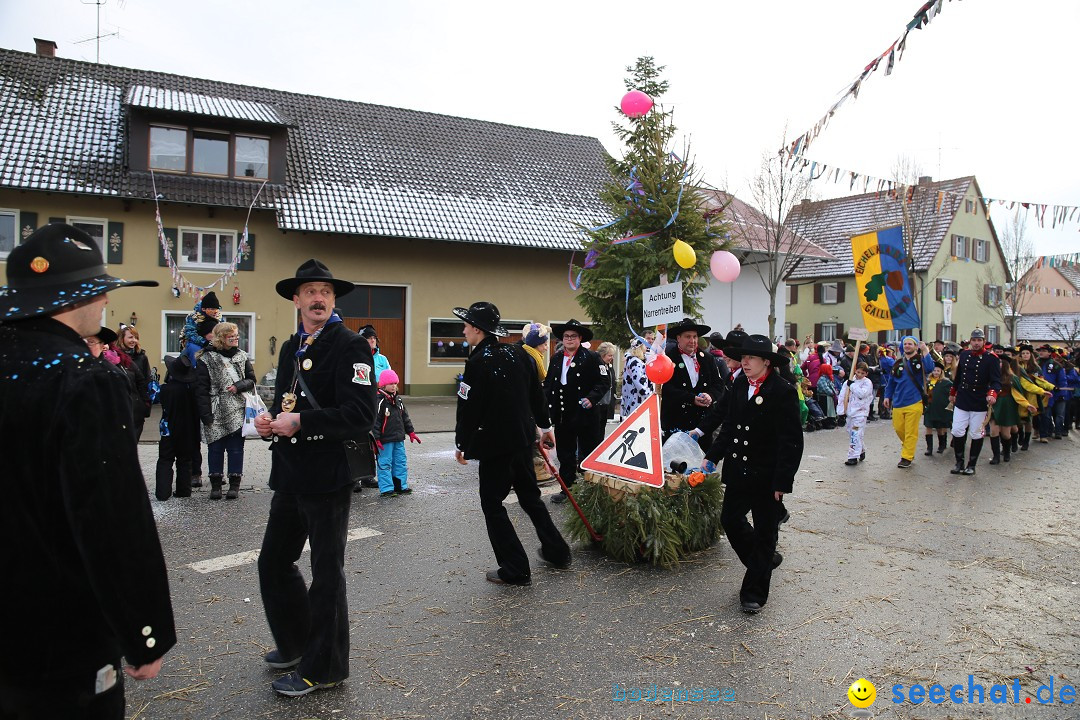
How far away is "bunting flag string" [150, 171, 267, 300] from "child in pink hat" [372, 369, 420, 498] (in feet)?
40.7

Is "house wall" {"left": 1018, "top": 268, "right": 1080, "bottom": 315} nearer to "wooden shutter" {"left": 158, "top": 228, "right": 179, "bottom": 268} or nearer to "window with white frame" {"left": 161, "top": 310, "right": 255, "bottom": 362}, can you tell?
"window with white frame" {"left": 161, "top": 310, "right": 255, "bottom": 362}

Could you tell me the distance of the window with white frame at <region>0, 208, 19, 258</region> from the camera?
731 inches

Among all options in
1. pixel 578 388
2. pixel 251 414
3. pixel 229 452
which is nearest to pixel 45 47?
pixel 229 452

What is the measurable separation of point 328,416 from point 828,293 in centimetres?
4174

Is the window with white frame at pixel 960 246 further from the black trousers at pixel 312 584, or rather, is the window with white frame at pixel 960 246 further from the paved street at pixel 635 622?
the black trousers at pixel 312 584

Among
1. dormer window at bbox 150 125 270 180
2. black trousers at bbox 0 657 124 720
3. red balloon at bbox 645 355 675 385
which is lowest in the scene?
black trousers at bbox 0 657 124 720

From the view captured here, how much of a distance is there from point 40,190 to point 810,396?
1830 cm

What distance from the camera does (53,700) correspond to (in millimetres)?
2043

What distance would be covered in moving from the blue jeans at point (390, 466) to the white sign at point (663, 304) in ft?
10.5

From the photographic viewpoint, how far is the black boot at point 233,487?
8094 mm

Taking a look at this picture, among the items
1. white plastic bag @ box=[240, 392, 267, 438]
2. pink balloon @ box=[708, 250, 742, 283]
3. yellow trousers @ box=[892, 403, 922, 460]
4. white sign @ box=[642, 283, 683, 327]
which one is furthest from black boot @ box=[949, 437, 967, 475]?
white plastic bag @ box=[240, 392, 267, 438]

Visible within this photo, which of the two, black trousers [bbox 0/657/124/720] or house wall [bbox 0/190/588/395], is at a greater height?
house wall [bbox 0/190/588/395]

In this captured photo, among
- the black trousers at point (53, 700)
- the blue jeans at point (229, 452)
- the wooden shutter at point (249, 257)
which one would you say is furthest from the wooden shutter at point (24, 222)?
the black trousers at point (53, 700)

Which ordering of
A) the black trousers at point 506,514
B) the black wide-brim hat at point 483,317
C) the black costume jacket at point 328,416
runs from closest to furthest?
the black costume jacket at point 328,416, the black trousers at point 506,514, the black wide-brim hat at point 483,317
